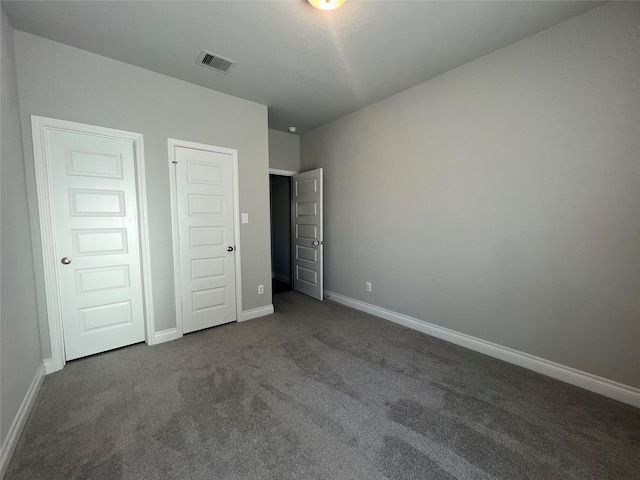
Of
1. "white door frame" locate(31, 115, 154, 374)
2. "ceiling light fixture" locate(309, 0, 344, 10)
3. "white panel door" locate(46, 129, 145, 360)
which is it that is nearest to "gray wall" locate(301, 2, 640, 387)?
"ceiling light fixture" locate(309, 0, 344, 10)

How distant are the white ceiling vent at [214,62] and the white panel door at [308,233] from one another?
6.02 feet

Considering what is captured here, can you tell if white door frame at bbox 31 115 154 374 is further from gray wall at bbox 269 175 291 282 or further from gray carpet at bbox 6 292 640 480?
gray wall at bbox 269 175 291 282

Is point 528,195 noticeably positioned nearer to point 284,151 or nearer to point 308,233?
point 308,233

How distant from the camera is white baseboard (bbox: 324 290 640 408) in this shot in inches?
74.6

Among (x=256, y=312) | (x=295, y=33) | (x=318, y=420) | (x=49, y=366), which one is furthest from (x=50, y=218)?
(x=318, y=420)

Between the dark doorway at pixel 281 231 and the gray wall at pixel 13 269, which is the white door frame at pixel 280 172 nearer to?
the dark doorway at pixel 281 231

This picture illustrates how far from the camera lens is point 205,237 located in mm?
Answer: 3104

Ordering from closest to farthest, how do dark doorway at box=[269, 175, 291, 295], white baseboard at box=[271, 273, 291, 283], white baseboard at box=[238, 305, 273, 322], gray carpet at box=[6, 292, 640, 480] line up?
1. gray carpet at box=[6, 292, 640, 480]
2. white baseboard at box=[238, 305, 273, 322]
3. dark doorway at box=[269, 175, 291, 295]
4. white baseboard at box=[271, 273, 291, 283]

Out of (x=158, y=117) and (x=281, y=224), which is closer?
(x=158, y=117)

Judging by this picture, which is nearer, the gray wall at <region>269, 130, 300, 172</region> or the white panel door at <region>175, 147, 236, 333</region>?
the white panel door at <region>175, 147, 236, 333</region>

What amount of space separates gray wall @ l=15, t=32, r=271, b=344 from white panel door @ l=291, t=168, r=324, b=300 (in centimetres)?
89

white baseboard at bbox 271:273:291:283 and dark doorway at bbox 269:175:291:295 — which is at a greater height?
dark doorway at bbox 269:175:291:295

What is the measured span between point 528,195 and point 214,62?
314cm

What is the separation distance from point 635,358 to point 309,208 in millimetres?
3725
